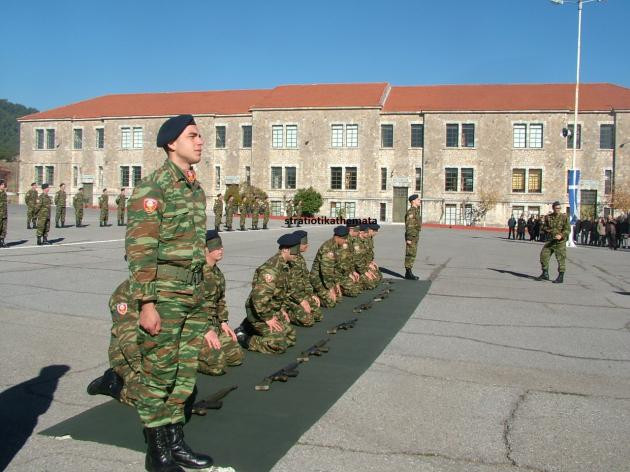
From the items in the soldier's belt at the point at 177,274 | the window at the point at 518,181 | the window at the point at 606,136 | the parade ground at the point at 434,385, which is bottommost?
the parade ground at the point at 434,385

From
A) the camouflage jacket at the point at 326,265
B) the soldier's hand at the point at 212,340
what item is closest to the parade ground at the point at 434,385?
the soldier's hand at the point at 212,340

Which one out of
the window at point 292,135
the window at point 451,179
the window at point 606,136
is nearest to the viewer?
the window at point 606,136

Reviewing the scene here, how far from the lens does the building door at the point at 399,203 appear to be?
56.7m

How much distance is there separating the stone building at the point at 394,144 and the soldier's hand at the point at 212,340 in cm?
5037

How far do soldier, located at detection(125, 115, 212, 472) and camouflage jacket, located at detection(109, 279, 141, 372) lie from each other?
1.20m

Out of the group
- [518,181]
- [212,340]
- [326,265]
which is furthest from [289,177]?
[212,340]

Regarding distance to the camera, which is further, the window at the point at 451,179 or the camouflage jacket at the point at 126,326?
the window at the point at 451,179

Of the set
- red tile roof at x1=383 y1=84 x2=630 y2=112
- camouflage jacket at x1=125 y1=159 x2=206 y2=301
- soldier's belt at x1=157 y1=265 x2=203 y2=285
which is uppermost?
red tile roof at x1=383 y1=84 x2=630 y2=112

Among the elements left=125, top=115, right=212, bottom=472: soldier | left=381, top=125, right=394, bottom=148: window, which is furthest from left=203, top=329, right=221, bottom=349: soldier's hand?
left=381, top=125, right=394, bottom=148: window

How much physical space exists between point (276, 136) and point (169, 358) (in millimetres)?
55693

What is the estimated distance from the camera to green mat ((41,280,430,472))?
14.7ft

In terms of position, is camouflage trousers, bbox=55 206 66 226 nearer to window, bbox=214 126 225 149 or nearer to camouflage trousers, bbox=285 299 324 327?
camouflage trousers, bbox=285 299 324 327

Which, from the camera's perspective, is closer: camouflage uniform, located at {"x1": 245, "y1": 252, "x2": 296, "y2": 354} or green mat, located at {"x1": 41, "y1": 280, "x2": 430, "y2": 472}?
green mat, located at {"x1": 41, "y1": 280, "x2": 430, "y2": 472}

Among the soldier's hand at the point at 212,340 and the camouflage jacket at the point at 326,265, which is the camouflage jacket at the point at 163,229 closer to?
the soldier's hand at the point at 212,340
